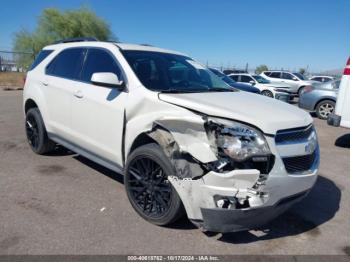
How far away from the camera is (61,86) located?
4.75m

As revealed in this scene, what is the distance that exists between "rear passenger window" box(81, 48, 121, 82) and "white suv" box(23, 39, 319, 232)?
0.05ft

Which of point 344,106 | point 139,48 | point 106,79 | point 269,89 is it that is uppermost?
point 139,48

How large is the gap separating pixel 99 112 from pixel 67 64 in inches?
52.3

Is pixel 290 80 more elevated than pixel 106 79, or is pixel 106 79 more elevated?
pixel 106 79

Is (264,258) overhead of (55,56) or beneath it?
beneath

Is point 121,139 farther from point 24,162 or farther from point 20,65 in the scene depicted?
point 20,65

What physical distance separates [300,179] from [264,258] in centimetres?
80

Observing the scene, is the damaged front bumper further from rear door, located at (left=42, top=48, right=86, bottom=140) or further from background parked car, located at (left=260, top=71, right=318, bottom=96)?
background parked car, located at (left=260, top=71, right=318, bottom=96)

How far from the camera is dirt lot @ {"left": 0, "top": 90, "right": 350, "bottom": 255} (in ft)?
10.1

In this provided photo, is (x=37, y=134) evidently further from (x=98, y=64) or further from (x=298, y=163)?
(x=298, y=163)

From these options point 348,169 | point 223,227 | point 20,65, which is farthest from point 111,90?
point 20,65

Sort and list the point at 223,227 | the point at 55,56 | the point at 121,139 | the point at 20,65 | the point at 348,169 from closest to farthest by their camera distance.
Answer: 1. the point at 223,227
2. the point at 121,139
3. the point at 55,56
4. the point at 348,169
5. the point at 20,65

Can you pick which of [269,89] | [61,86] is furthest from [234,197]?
[269,89]

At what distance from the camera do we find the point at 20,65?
2961 centimetres
